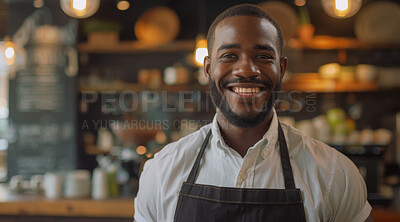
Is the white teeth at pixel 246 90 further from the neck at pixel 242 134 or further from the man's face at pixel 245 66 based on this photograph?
the neck at pixel 242 134

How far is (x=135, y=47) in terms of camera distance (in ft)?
11.9

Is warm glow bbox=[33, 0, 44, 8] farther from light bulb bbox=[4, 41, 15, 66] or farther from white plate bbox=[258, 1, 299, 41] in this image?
white plate bbox=[258, 1, 299, 41]

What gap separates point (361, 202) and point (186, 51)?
273 centimetres

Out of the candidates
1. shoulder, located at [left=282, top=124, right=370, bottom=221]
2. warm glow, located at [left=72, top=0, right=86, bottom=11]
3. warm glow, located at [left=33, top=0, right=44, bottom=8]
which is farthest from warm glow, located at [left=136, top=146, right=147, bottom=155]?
warm glow, located at [left=33, top=0, right=44, bottom=8]

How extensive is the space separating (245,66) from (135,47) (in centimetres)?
262

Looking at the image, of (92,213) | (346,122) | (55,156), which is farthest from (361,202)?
(55,156)

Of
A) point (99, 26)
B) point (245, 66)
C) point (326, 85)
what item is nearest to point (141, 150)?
point (245, 66)

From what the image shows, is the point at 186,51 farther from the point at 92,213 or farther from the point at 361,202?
the point at 361,202

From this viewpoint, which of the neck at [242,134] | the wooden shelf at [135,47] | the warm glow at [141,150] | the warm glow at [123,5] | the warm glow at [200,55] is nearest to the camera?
the neck at [242,134]

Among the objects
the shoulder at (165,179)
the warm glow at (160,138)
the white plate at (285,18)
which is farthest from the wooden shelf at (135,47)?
the shoulder at (165,179)

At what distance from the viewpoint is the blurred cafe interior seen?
333 centimetres

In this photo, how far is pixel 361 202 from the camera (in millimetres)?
1159

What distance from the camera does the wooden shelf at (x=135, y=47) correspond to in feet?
11.9

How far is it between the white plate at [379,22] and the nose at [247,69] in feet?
8.58
